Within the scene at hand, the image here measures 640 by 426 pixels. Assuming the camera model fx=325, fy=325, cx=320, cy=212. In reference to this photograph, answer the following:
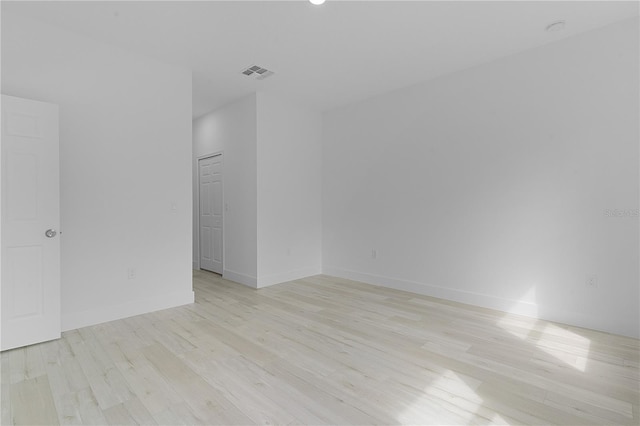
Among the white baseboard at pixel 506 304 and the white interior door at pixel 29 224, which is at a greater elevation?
the white interior door at pixel 29 224

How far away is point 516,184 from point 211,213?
4.60 metres

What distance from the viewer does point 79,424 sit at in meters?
1.72

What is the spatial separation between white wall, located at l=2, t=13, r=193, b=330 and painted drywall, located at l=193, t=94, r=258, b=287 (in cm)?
100

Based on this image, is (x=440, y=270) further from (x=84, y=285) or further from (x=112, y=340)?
(x=84, y=285)

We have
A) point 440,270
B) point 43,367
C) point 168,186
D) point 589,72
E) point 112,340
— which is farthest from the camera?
point 440,270

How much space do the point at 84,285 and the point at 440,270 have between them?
12.9ft

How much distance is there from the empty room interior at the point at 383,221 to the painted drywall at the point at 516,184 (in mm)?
20

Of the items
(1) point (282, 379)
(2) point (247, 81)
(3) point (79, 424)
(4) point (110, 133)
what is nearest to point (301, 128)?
(2) point (247, 81)

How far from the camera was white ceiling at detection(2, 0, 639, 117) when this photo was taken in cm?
267

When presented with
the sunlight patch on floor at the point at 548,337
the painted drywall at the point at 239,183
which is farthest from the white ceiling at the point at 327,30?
the sunlight patch on floor at the point at 548,337

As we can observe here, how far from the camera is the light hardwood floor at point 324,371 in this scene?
184 cm

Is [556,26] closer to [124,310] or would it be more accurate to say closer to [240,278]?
[240,278]

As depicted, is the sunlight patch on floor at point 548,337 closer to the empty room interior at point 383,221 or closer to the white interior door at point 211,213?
the empty room interior at point 383,221

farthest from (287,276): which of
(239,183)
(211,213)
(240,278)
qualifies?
(211,213)
